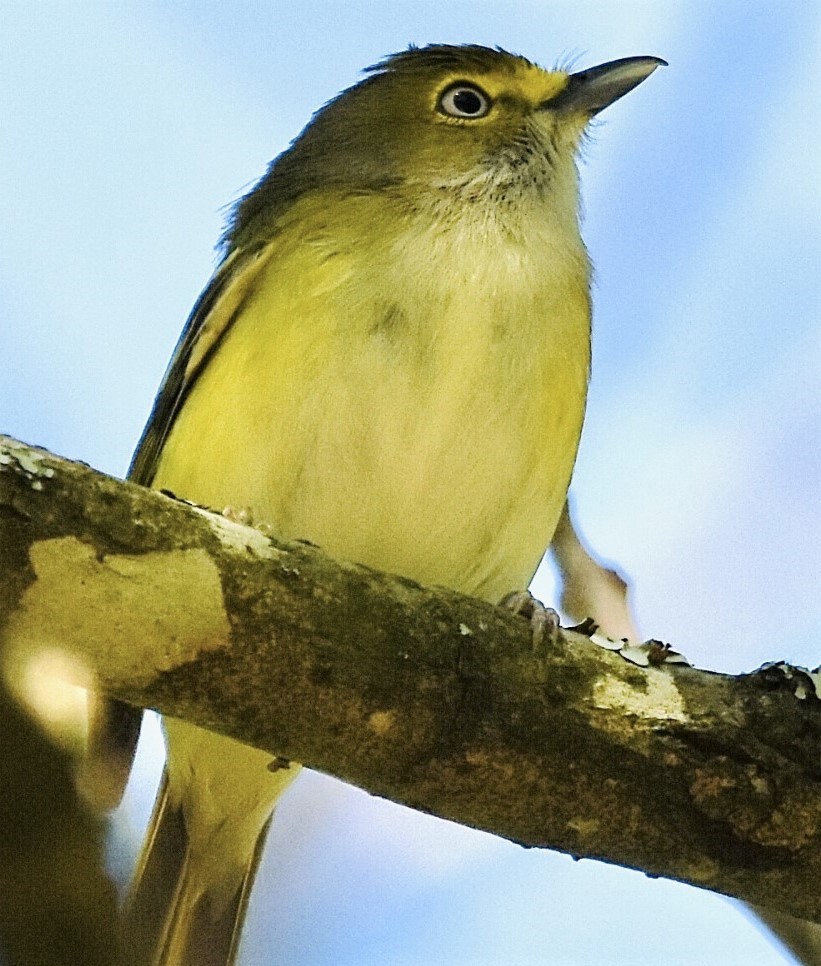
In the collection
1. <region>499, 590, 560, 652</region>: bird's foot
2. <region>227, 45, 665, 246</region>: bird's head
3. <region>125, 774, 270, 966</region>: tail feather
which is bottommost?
<region>125, 774, 270, 966</region>: tail feather

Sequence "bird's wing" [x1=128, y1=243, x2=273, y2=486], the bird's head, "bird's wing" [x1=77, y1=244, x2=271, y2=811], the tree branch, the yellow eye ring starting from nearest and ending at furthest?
the tree branch < "bird's wing" [x1=77, y1=244, x2=271, y2=811] < "bird's wing" [x1=128, y1=243, x2=273, y2=486] < the bird's head < the yellow eye ring

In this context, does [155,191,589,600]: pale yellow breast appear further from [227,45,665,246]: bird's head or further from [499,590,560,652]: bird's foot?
Answer: [499,590,560,652]: bird's foot

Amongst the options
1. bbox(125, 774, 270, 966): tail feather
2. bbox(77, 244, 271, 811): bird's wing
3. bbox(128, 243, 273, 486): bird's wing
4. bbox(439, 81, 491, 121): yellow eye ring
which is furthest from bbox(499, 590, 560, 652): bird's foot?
bbox(439, 81, 491, 121): yellow eye ring

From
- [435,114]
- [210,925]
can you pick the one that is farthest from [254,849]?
[435,114]

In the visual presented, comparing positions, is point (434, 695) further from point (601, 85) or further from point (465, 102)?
point (601, 85)

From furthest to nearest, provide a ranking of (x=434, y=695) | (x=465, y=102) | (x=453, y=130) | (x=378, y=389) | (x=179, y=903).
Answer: (x=465, y=102) < (x=453, y=130) < (x=179, y=903) < (x=378, y=389) < (x=434, y=695)

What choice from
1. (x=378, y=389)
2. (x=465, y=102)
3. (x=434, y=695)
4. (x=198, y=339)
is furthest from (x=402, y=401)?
(x=465, y=102)
